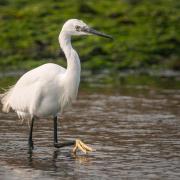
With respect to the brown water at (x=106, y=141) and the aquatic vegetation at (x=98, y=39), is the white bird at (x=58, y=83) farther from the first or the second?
the aquatic vegetation at (x=98, y=39)

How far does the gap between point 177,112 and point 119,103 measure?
223 cm

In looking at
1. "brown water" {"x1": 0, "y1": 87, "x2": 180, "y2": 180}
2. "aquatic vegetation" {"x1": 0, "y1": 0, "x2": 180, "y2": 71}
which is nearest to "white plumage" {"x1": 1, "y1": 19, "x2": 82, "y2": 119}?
"brown water" {"x1": 0, "y1": 87, "x2": 180, "y2": 180}

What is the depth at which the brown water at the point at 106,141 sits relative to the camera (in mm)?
13484

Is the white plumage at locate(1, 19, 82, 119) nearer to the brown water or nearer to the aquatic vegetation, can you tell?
the brown water

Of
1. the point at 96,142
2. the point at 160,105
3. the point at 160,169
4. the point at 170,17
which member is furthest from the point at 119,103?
the point at 170,17

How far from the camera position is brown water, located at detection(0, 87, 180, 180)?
13484 millimetres

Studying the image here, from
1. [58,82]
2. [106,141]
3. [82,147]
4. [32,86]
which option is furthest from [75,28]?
[106,141]

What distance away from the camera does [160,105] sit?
22.4m

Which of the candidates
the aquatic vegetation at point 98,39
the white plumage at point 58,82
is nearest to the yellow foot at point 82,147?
the white plumage at point 58,82

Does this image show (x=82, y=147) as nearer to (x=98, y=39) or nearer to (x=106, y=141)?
(x=106, y=141)

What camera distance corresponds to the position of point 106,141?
16656 mm

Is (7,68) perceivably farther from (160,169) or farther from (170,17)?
(160,169)

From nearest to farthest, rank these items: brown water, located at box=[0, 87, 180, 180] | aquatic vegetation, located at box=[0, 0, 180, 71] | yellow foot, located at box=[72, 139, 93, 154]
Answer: brown water, located at box=[0, 87, 180, 180] → yellow foot, located at box=[72, 139, 93, 154] → aquatic vegetation, located at box=[0, 0, 180, 71]

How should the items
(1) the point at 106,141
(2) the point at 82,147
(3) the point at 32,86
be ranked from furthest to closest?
1. (1) the point at 106,141
2. (3) the point at 32,86
3. (2) the point at 82,147
